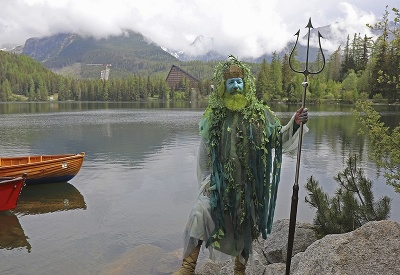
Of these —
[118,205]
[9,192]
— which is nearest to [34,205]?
[9,192]

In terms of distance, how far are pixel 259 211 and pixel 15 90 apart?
175 metres

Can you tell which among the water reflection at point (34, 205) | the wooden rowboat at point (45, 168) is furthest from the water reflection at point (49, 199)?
the wooden rowboat at point (45, 168)

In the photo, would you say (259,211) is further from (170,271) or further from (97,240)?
(97,240)

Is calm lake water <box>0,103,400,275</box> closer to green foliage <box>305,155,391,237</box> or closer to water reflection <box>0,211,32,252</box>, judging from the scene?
water reflection <box>0,211,32,252</box>

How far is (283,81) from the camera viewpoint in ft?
303

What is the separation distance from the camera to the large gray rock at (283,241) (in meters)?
6.65

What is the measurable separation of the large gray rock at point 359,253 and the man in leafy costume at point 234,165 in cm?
60

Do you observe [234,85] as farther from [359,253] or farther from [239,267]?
[359,253]

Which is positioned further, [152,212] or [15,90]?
[15,90]

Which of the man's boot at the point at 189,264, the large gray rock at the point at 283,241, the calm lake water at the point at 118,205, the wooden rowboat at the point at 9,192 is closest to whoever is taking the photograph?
the man's boot at the point at 189,264

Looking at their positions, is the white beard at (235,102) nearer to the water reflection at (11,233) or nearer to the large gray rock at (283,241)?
the large gray rock at (283,241)

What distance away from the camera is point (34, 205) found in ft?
45.2

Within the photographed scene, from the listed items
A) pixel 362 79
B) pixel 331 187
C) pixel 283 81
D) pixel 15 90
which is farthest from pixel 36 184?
pixel 15 90

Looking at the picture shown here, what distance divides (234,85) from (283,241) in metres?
3.91
